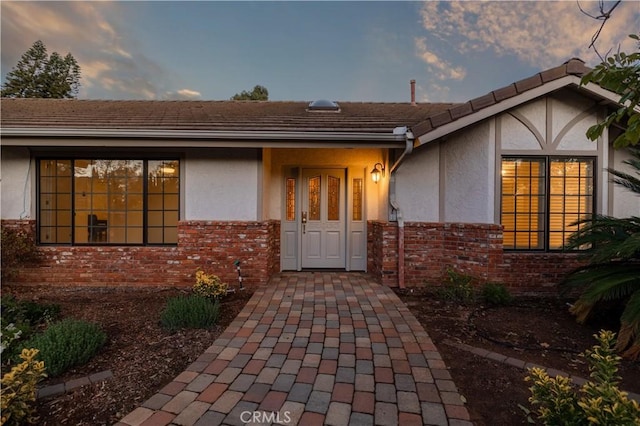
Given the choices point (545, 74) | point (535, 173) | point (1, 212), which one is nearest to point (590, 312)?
point (535, 173)

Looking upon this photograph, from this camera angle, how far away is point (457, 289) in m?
4.71

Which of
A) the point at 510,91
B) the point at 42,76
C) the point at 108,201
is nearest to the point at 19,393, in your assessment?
the point at 108,201

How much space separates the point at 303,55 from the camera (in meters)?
10.1

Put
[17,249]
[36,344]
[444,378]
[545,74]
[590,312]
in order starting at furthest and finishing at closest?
1. [17,249]
2. [545,74]
3. [590,312]
4. [36,344]
5. [444,378]

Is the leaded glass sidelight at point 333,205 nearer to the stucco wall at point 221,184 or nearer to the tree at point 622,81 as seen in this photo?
the stucco wall at point 221,184

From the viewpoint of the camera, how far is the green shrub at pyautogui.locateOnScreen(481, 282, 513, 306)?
457 cm

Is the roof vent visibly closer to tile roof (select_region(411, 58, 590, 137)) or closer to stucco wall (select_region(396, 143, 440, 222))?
stucco wall (select_region(396, 143, 440, 222))

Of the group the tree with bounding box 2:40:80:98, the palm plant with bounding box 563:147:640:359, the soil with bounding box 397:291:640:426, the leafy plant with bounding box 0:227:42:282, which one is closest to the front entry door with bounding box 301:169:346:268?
the soil with bounding box 397:291:640:426

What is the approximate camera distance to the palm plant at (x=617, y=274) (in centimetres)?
298

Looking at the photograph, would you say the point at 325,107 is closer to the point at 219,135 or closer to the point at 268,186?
the point at 268,186

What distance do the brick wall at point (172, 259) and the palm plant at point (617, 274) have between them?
186 inches

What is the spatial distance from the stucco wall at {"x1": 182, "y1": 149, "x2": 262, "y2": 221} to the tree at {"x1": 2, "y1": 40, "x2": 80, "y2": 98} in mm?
17207

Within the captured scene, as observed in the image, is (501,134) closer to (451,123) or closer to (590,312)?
(451,123)

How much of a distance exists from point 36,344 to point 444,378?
12.4ft
